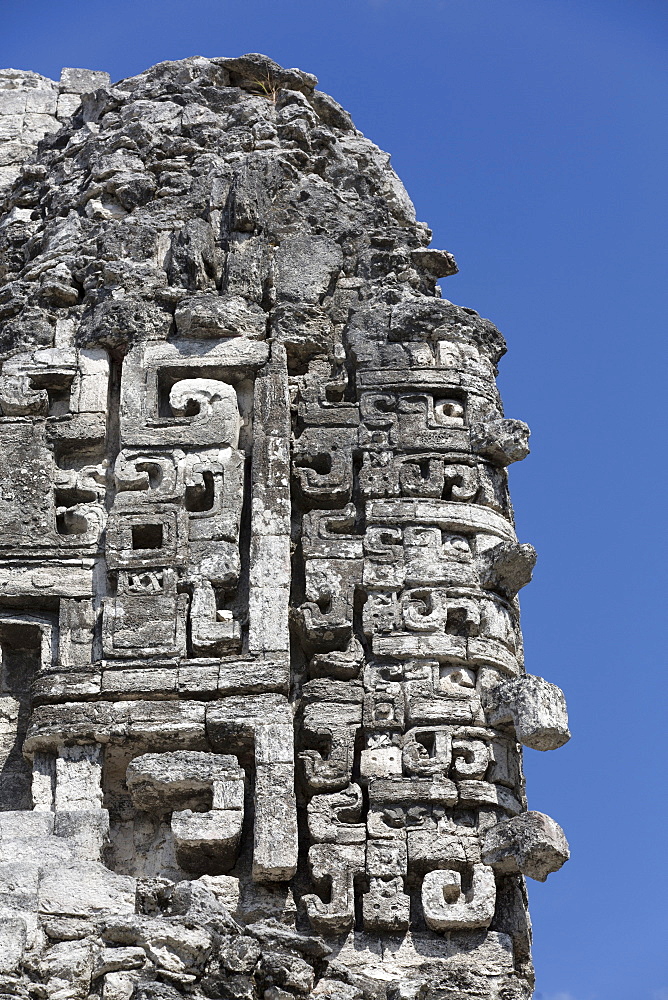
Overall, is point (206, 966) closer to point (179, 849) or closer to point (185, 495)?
point (179, 849)

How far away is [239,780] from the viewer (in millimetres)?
8367

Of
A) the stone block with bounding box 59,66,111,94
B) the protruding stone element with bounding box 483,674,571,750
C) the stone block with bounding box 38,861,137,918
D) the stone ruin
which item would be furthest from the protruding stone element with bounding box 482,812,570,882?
the stone block with bounding box 59,66,111,94

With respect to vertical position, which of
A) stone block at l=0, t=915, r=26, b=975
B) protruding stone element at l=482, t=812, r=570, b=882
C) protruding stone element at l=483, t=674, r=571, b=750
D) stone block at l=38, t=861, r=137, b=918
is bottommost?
stone block at l=0, t=915, r=26, b=975

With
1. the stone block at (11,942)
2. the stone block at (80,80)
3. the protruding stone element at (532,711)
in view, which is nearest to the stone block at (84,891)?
the stone block at (11,942)

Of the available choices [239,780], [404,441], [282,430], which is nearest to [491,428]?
[404,441]

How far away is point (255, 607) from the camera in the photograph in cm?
887

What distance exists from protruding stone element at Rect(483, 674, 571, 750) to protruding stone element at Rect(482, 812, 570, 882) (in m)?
0.40

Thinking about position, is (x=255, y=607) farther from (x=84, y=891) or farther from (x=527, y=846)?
(x=527, y=846)

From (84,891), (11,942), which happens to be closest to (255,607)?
(84,891)

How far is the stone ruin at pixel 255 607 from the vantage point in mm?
8047

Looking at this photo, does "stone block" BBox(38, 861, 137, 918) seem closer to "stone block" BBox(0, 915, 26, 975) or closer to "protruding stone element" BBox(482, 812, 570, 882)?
"stone block" BBox(0, 915, 26, 975)

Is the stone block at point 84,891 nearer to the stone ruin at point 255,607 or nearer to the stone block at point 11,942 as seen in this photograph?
the stone ruin at point 255,607

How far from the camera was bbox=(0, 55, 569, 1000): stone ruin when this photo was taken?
317 inches

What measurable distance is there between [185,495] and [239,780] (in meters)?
1.69
